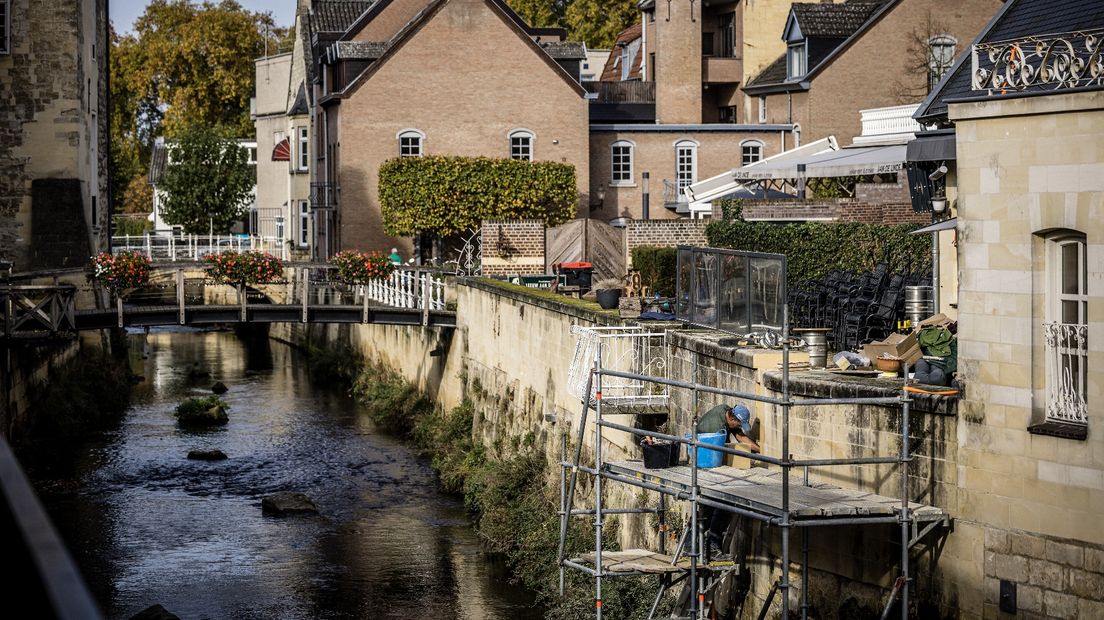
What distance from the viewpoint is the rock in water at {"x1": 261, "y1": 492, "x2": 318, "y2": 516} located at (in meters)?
23.6

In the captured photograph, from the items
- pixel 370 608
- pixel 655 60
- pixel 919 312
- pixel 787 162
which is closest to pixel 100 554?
pixel 370 608

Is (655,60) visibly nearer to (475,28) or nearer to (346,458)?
(475,28)

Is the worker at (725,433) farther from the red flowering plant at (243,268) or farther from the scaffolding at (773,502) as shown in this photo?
the red flowering plant at (243,268)

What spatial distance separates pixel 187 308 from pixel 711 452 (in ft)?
50.0

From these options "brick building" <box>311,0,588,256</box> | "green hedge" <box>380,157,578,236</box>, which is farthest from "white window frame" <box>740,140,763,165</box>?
"green hedge" <box>380,157,578,236</box>

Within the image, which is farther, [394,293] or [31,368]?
[394,293]

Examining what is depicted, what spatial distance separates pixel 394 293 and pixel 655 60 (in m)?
19.9

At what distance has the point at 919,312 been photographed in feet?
56.1

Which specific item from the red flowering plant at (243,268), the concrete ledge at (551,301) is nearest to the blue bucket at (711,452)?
the concrete ledge at (551,301)

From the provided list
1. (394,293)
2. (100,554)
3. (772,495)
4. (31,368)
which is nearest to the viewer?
(772,495)

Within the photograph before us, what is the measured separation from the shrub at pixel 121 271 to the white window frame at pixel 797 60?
23.0 meters

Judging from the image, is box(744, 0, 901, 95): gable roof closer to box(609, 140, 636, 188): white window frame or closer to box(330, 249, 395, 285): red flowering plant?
box(609, 140, 636, 188): white window frame

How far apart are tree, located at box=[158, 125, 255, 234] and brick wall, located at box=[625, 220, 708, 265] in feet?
107

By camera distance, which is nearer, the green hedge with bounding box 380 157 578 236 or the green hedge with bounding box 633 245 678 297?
the green hedge with bounding box 633 245 678 297
